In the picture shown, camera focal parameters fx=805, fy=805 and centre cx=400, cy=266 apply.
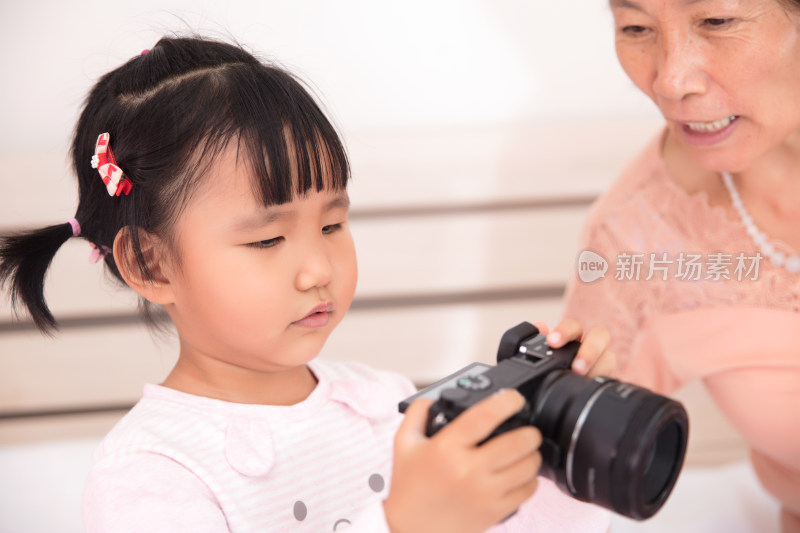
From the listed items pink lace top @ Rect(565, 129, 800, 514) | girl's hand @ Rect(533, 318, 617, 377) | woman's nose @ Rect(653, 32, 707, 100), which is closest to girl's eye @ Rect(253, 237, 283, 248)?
girl's hand @ Rect(533, 318, 617, 377)

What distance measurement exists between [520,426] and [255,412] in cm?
27

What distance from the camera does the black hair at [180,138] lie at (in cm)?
70

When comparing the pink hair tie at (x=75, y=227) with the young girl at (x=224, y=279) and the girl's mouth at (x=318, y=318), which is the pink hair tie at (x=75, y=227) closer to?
the young girl at (x=224, y=279)

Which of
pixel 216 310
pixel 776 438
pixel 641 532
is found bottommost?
pixel 641 532

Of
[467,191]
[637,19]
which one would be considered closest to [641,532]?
[467,191]

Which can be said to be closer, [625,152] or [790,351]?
[790,351]

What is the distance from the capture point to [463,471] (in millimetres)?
549

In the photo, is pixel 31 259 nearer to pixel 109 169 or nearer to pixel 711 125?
pixel 109 169

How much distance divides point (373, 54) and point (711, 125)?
18.5 inches

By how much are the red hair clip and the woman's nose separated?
0.55 m

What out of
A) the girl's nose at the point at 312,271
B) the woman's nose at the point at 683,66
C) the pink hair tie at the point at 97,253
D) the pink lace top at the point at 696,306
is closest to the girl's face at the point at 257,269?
the girl's nose at the point at 312,271

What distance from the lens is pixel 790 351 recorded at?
0.98m

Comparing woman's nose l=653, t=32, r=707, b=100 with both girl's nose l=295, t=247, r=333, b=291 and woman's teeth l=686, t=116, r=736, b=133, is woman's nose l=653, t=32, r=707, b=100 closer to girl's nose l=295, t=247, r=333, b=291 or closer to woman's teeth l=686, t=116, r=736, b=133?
woman's teeth l=686, t=116, r=736, b=133

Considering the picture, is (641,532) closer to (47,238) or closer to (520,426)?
(520,426)
